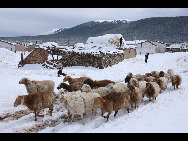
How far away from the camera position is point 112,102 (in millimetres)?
5773

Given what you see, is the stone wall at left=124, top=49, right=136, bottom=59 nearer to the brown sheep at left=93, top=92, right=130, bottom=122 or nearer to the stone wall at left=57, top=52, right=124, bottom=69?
the stone wall at left=57, top=52, right=124, bottom=69

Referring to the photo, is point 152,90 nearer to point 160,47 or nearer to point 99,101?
point 99,101

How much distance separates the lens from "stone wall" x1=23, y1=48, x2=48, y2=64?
20.8 m

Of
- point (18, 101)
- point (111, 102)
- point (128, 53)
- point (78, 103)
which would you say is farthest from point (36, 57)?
point (128, 53)

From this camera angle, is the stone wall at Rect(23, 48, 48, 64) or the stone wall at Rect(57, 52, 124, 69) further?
the stone wall at Rect(23, 48, 48, 64)

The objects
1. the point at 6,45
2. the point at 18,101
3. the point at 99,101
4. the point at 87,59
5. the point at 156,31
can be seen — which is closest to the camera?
the point at 99,101

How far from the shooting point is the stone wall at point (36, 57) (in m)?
20.8

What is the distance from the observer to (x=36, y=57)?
21.1 metres

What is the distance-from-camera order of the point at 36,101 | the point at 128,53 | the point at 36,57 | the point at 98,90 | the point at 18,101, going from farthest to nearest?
1. the point at 128,53
2. the point at 36,57
3. the point at 98,90
4. the point at 18,101
5. the point at 36,101

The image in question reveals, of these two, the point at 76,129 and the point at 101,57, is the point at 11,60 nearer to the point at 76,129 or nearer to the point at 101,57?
the point at 101,57

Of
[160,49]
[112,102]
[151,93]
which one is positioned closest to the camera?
[112,102]

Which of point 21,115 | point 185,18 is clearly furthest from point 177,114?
point 185,18

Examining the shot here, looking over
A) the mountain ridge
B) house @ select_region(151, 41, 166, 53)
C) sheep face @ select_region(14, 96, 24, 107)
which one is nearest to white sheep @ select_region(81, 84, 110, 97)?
sheep face @ select_region(14, 96, 24, 107)
